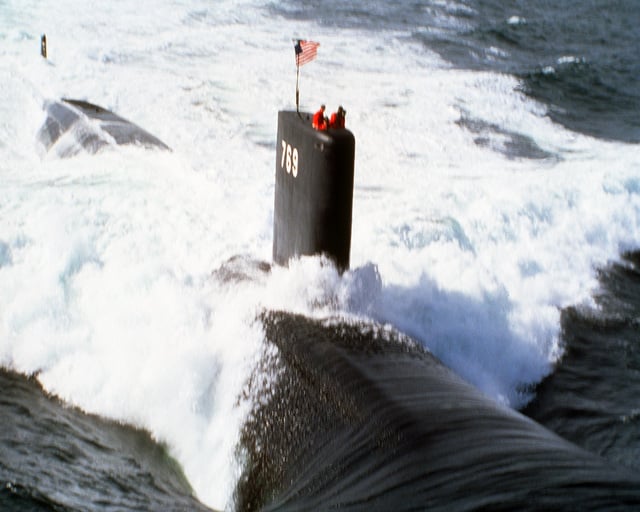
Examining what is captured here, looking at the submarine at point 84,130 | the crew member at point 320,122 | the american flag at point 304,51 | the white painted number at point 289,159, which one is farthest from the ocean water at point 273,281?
the american flag at point 304,51

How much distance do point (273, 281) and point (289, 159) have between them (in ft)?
3.56

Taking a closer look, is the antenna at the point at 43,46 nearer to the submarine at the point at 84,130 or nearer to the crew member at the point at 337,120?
the submarine at the point at 84,130

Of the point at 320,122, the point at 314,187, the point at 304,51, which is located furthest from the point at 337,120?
the point at 304,51

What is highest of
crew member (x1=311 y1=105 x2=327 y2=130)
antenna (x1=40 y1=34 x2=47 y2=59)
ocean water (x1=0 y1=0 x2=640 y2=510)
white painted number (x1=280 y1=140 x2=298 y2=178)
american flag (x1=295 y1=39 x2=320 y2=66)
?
antenna (x1=40 y1=34 x2=47 y2=59)

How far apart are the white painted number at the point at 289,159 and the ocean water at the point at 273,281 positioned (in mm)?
719

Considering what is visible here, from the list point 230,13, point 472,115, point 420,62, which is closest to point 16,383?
point 472,115

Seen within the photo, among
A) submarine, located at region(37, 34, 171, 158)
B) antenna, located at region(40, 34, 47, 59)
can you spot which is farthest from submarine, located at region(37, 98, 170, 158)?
antenna, located at region(40, 34, 47, 59)

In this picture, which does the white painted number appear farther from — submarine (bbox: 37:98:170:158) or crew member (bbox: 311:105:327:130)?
submarine (bbox: 37:98:170:158)

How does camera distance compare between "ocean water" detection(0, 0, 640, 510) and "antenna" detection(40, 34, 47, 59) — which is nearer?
"ocean water" detection(0, 0, 640, 510)

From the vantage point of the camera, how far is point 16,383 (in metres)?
7.08

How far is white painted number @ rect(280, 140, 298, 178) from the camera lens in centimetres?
651

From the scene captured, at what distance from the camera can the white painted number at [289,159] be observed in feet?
21.4

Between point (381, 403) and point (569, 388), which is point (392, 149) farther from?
point (381, 403)

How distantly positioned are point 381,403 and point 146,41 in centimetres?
1725
